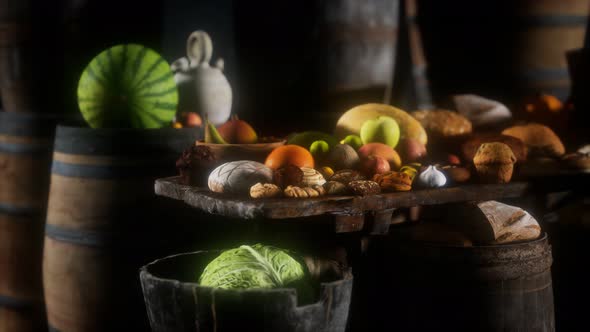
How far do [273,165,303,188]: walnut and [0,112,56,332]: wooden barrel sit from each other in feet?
4.75

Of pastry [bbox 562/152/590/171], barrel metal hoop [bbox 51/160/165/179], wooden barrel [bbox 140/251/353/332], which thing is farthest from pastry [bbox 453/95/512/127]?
wooden barrel [bbox 140/251/353/332]

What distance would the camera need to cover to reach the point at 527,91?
12.0 feet

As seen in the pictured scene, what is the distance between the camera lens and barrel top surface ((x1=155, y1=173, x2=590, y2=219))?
1.98m

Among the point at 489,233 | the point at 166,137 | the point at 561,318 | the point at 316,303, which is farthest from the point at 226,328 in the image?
the point at 561,318

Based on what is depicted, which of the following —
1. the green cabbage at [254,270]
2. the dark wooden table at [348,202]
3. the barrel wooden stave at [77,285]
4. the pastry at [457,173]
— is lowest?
the barrel wooden stave at [77,285]

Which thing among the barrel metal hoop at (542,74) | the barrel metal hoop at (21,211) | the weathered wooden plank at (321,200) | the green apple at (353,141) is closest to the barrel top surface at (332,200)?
the weathered wooden plank at (321,200)

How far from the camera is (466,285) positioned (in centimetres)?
212

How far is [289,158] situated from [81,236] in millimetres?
909

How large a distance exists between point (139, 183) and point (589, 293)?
177 centimetres

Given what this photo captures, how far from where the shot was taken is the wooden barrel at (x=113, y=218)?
2639mm

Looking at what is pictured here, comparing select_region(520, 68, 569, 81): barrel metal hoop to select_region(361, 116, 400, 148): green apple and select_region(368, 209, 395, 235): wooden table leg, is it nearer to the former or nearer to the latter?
select_region(361, 116, 400, 148): green apple

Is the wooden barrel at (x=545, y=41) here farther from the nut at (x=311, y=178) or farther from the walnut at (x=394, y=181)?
the nut at (x=311, y=178)

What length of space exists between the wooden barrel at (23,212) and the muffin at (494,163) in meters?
1.86

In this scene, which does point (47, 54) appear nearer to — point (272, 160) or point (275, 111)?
point (275, 111)
